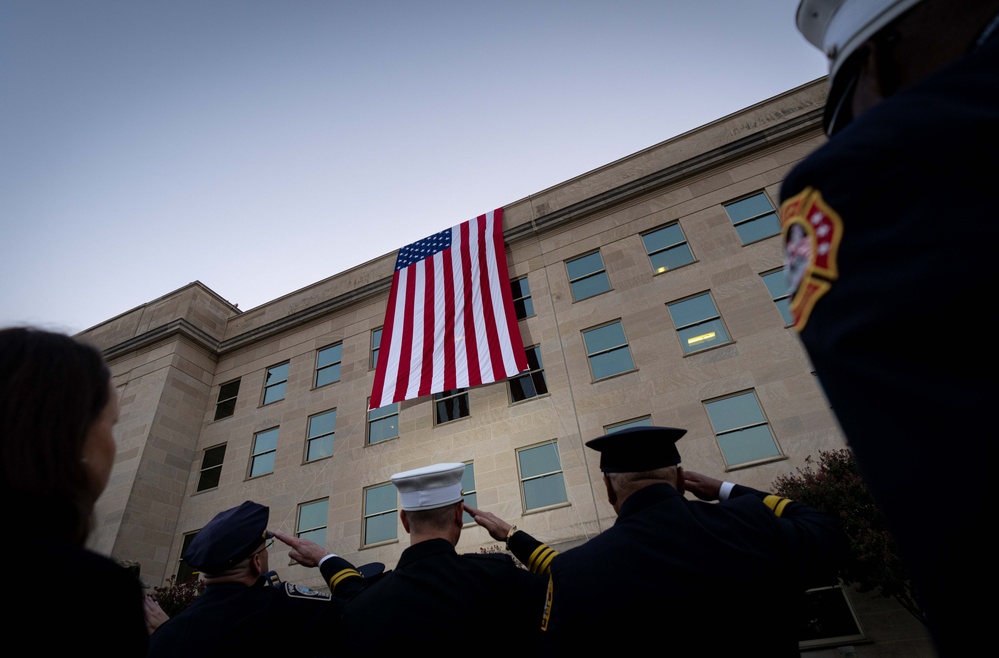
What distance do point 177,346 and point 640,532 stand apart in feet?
74.2

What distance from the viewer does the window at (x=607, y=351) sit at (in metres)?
13.8

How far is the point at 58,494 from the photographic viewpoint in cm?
115

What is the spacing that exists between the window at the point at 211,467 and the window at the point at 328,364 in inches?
179

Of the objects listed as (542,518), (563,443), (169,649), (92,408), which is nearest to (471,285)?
(563,443)

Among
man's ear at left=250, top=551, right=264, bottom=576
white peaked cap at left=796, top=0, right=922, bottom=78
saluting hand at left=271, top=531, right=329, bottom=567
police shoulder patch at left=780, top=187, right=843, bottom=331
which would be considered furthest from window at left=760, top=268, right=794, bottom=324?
police shoulder patch at left=780, top=187, right=843, bottom=331

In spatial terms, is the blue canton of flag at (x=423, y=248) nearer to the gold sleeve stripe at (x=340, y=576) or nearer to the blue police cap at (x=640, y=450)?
the gold sleeve stripe at (x=340, y=576)

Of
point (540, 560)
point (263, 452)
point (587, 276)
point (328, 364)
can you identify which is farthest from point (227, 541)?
point (328, 364)

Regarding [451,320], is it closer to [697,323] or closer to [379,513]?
[379,513]

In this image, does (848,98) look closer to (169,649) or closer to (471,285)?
(169,649)

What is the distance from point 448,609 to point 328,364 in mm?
17086

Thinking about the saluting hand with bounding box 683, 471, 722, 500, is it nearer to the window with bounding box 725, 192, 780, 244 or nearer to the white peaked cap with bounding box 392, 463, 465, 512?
the white peaked cap with bounding box 392, 463, 465, 512

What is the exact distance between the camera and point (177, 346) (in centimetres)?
2002

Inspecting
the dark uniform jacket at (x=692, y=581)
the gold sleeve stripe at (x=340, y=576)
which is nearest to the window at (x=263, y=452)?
the gold sleeve stripe at (x=340, y=576)

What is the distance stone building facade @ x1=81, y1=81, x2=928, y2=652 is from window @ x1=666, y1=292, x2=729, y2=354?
5 cm
